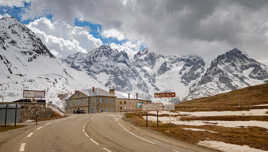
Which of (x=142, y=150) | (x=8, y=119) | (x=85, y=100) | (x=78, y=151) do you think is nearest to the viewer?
(x=78, y=151)

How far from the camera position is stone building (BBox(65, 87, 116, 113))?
99.1 m

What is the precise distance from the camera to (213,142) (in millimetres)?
16891

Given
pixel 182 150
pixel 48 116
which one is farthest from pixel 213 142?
pixel 48 116

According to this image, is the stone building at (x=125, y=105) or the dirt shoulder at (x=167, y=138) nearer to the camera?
the dirt shoulder at (x=167, y=138)

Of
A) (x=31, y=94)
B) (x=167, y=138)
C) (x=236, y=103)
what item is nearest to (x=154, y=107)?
(x=167, y=138)

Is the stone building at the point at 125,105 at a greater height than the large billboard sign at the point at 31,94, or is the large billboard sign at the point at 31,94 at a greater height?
the large billboard sign at the point at 31,94

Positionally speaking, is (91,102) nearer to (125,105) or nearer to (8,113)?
(125,105)

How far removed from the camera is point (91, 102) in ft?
328

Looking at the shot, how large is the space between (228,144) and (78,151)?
391 inches

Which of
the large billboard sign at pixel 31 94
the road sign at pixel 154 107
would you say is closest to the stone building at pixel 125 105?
the large billboard sign at pixel 31 94

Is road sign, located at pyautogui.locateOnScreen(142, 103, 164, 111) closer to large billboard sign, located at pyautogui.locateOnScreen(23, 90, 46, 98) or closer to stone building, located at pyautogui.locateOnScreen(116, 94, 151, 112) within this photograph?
large billboard sign, located at pyautogui.locateOnScreen(23, 90, 46, 98)

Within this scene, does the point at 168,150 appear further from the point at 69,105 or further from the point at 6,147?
the point at 69,105

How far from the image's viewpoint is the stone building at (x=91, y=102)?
99137 mm

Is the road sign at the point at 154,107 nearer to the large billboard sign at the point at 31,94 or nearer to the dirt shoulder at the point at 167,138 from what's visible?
the dirt shoulder at the point at 167,138
